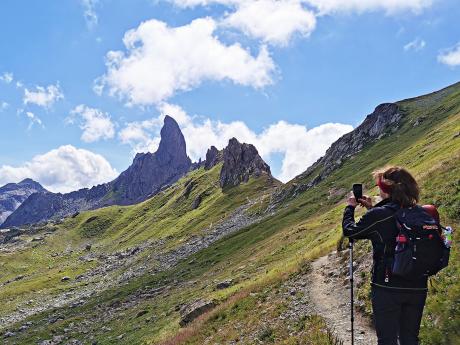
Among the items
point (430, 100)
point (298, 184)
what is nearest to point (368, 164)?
point (298, 184)

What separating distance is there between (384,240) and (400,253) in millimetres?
492

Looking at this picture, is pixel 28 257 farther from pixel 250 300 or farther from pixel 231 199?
pixel 250 300

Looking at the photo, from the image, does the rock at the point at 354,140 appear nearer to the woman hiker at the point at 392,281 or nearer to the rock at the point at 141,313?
the rock at the point at 141,313

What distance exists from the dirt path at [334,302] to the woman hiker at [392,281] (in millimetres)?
6602

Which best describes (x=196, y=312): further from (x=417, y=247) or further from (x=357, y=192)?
(x=417, y=247)

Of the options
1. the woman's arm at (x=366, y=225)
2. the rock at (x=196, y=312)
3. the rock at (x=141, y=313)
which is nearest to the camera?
the woman's arm at (x=366, y=225)

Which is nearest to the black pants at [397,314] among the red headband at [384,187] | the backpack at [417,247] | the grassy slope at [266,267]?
the backpack at [417,247]

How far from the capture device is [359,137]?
134 metres

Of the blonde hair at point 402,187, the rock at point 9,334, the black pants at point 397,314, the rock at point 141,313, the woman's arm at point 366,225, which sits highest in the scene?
the blonde hair at point 402,187

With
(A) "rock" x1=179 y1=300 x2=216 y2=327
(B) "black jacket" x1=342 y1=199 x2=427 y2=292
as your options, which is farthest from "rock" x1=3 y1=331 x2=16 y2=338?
(B) "black jacket" x1=342 y1=199 x2=427 y2=292

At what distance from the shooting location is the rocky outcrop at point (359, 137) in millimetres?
124688

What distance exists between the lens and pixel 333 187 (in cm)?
9662

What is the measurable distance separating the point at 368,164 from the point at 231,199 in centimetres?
7759

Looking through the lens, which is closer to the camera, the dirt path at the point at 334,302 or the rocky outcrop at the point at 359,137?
the dirt path at the point at 334,302
